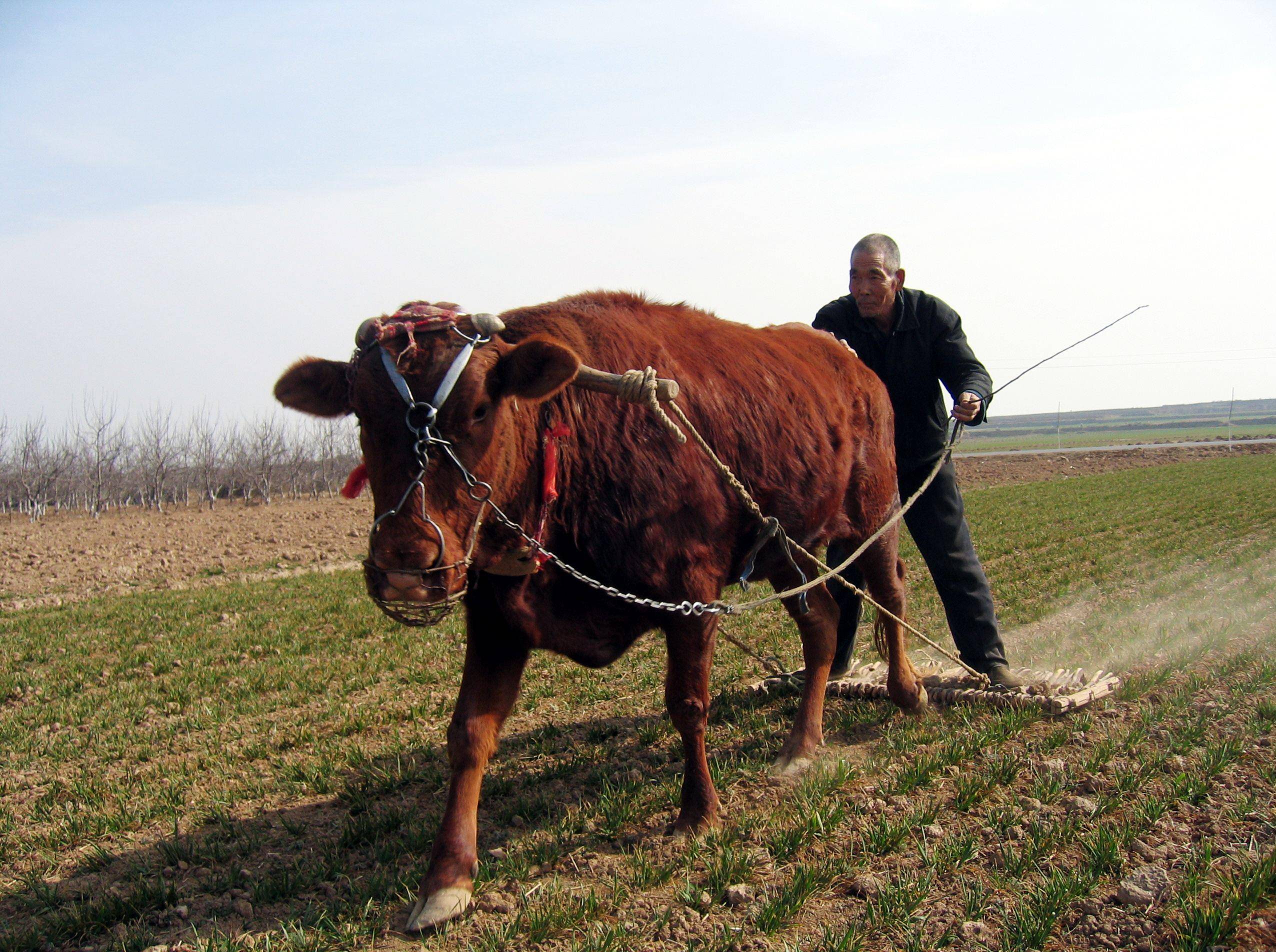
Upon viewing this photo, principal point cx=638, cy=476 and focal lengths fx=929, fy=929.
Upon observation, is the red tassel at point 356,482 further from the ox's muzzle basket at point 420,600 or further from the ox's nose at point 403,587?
the ox's nose at point 403,587

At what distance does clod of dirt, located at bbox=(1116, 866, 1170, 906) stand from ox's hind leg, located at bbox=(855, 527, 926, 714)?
2152 millimetres

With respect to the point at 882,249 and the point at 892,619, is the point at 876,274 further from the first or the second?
the point at 892,619

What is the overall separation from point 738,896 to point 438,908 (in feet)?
3.33

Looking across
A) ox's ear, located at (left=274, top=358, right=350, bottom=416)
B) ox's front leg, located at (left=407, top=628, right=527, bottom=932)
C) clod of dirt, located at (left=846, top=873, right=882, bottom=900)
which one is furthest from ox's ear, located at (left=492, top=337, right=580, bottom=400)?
clod of dirt, located at (left=846, top=873, right=882, bottom=900)

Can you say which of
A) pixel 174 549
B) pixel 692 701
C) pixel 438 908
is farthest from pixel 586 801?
pixel 174 549

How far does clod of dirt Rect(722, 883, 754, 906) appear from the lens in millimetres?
3150

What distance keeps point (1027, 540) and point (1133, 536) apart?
1.80 meters

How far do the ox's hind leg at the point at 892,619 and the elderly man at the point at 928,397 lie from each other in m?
0.17

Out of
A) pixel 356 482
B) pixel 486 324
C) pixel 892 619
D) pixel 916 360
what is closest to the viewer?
pixel 486 324

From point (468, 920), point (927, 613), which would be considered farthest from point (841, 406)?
point (927, 613)

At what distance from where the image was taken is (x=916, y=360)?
5.66 m

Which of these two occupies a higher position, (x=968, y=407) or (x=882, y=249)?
(x=882, y=249)

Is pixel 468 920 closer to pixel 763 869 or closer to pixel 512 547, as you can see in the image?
pixel 763 869

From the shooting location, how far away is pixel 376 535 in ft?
9.71
